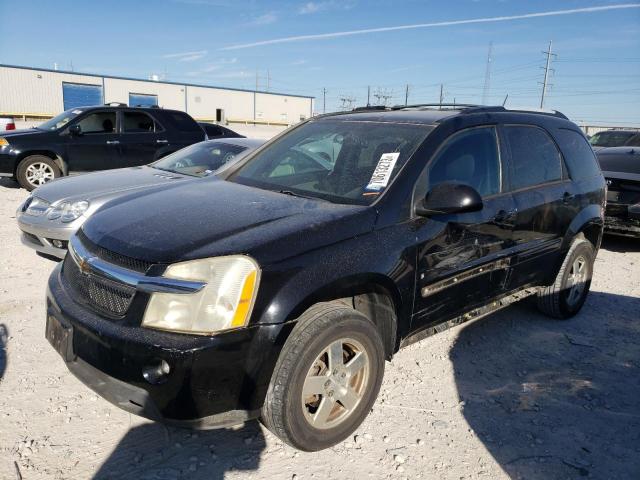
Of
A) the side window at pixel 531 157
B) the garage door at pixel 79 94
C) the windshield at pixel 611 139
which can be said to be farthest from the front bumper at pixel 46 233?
the garage door at pixel 79 94

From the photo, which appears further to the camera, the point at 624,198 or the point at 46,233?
the point at 624,198

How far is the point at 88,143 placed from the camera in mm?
9219

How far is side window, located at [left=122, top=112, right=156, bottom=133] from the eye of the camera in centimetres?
948

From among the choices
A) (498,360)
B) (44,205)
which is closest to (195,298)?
(498,360)

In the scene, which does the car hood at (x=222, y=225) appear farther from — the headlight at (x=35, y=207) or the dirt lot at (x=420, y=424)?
the headlight at (x=35, y=207)

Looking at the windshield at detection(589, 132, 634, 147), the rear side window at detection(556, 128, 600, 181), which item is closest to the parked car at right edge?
the rear side window at detection(556, 128, 600, 181)

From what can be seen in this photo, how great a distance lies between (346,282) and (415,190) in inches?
31.0

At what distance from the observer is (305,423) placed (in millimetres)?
2443

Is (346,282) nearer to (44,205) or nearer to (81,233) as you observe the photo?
(81,233)

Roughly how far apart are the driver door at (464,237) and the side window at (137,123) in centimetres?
776

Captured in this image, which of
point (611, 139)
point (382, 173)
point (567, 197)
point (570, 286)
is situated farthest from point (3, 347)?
point (611, 139)

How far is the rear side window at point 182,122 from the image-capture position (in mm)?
9844

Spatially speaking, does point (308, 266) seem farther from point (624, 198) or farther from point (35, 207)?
point (624, 198)

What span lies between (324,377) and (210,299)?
747 mm
